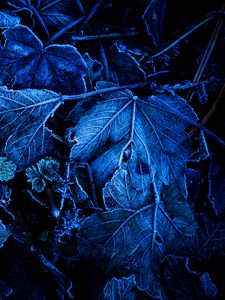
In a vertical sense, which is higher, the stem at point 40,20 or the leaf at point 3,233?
the stem at point 40,20

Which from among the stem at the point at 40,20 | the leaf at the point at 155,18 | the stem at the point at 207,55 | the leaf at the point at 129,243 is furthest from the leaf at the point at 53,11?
the leaf at the point at 129,243

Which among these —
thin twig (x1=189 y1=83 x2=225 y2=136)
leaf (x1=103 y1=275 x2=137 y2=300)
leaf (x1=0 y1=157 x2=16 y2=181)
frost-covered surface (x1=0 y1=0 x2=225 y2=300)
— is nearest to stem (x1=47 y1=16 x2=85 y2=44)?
frost-covered surface (x1=0 y1=0 x2=225 y2=300)

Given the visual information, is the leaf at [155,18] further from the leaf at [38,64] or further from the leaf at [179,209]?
the leaf at [179,209]

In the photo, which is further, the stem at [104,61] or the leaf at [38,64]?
the stem at [104,61]

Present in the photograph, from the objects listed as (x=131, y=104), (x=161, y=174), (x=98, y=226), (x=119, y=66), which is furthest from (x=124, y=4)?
(x=98, y=226)

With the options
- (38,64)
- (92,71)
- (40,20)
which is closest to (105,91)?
(92,71)

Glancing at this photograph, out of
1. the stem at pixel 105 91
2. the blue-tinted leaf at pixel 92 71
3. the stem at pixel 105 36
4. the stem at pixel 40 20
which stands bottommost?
the stem at pixel 105 91
